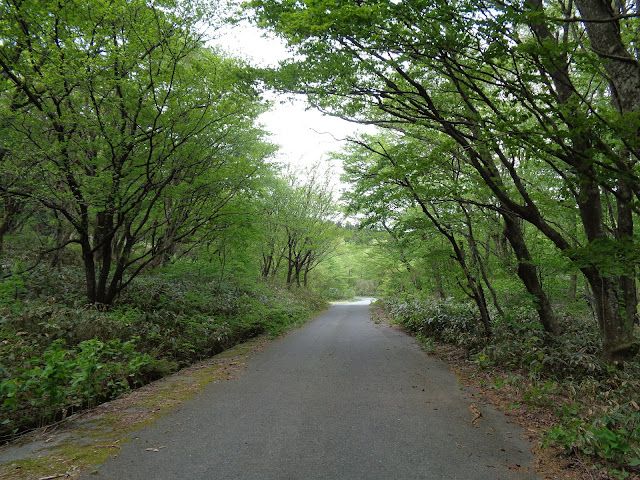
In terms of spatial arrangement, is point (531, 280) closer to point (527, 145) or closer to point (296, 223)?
point (527, 145)

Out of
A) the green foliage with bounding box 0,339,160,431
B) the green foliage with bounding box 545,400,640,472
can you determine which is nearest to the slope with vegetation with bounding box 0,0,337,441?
the green foliage with bounding box 0,339,160,431

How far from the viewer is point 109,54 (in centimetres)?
662

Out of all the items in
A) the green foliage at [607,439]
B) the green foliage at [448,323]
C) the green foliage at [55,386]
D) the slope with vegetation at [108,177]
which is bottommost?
the green foliage at [448,323]

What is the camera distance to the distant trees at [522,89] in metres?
3.92

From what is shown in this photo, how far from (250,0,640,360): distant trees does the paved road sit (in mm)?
2769

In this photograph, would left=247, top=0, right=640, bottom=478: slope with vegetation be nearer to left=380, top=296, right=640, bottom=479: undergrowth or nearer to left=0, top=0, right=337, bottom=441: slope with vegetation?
left=380, top=296, right=640, bottom=479: undergrowth

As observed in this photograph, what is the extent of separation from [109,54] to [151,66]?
2.67 ft

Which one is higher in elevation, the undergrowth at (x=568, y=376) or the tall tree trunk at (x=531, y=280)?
the tall tree trunk at (x=531, y=280)

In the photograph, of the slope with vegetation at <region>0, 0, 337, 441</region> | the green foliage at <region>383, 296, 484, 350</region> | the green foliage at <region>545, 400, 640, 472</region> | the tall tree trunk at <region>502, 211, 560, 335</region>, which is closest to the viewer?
the green foliage at <region>545, 400, 640, 472</region>

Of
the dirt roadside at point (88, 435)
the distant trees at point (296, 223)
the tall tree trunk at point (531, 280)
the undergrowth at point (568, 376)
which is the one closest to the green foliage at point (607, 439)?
the undergrowth at point (568, 376)

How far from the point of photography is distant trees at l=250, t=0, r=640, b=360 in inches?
154

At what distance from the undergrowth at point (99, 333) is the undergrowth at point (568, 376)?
534 cm

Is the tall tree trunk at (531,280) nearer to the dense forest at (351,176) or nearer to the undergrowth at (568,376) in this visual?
the dense forest at (351,176)

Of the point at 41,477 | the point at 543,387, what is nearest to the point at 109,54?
the point at 41,477
